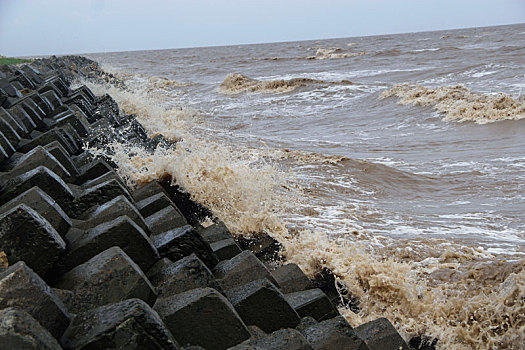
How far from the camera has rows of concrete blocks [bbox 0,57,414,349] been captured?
69.6 inches

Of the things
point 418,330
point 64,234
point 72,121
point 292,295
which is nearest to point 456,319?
point 418,330

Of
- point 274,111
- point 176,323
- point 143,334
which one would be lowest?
point 274,111

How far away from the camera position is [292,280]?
3.03 metres

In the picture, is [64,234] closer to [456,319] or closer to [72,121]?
[456,319]

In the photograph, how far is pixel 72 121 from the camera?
232 inches

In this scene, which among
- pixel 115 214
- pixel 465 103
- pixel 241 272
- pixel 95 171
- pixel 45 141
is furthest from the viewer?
pixel 465 103

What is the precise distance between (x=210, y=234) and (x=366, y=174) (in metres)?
3.73

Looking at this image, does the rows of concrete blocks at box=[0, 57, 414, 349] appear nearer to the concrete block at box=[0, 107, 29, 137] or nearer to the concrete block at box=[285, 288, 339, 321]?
the concrete block at box=[285, 288, 339, 321]

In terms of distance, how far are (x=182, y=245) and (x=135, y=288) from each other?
28.3 inches

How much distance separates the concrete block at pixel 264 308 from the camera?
7.91 ft

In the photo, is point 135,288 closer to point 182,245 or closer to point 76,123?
point 182,245

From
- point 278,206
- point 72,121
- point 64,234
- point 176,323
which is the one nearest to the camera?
point 176,323

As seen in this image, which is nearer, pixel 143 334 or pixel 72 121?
pixel 143 334

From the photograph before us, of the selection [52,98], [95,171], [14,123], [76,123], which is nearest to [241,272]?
[95,171]
